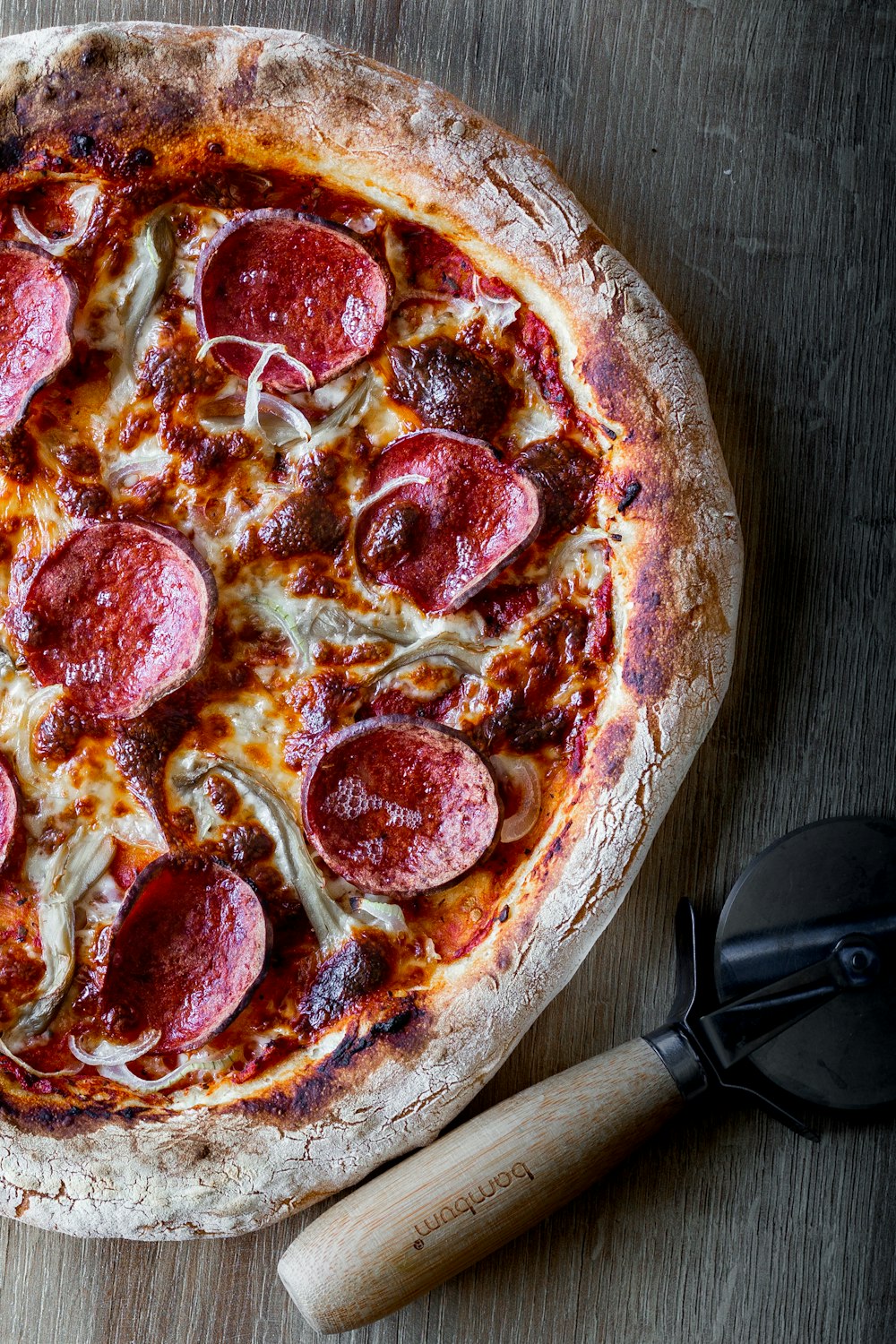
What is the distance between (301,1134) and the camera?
2.34 m

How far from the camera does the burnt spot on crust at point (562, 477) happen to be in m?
2.42

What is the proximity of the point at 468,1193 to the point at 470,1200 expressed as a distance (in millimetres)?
13

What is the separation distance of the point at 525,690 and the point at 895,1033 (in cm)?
119

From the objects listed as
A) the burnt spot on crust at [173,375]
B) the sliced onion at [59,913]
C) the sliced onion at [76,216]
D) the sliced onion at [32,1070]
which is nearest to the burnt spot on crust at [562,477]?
the burnt spot on crust at [173,375]

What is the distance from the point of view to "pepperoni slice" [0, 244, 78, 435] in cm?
233

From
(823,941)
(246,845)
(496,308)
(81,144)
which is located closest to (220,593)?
(246,845)

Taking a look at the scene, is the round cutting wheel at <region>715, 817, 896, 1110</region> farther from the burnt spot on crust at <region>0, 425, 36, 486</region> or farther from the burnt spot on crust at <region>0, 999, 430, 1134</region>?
the burnt spot on crust at <region>0, 425, 36, 486</region>

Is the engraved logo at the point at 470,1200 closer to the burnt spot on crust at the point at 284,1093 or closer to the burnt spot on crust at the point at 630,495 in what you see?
the burnt spot on crust at the point at 284,1093

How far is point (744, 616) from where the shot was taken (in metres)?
2.65

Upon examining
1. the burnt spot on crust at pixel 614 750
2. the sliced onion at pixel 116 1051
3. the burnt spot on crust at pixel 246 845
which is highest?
the burnt spot on crust at pixel 614 750

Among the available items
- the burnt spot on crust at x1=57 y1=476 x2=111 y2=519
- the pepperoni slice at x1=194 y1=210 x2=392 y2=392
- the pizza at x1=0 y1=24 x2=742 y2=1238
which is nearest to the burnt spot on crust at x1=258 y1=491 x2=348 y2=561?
the pizza at x1=0 y1=24 x2=742 y2=1238

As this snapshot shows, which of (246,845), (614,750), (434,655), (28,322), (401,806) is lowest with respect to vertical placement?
(246,845)

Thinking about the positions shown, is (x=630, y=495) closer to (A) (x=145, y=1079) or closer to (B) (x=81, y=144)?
(B) (x=81, y=144)

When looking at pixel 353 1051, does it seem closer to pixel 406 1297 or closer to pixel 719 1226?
pixel 406 1297
